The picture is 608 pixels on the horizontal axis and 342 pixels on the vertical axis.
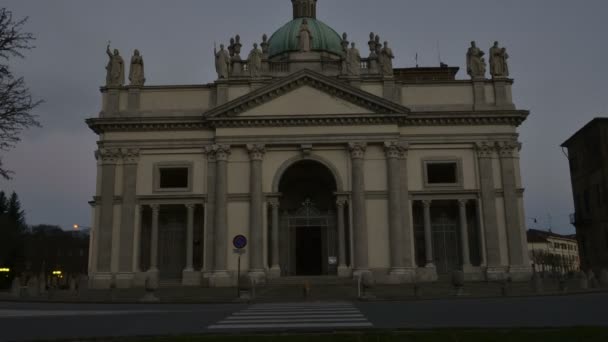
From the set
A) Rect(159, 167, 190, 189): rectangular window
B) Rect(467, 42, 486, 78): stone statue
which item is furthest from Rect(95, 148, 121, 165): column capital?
Rect(467, 42, 486, 78): stone statue

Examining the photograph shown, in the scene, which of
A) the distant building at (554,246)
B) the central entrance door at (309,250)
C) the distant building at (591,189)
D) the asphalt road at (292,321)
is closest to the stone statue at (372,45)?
the central entrance door at (309,250)

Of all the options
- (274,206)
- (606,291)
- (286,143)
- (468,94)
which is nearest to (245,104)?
(286,143)

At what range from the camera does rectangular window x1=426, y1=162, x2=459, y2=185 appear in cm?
3728

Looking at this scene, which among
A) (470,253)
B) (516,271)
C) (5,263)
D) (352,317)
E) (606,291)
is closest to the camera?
(352,317)

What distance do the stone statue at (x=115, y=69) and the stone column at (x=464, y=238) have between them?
23950mm

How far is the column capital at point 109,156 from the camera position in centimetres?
3706

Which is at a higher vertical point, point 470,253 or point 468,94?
point 468,94

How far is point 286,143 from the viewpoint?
1438 inches

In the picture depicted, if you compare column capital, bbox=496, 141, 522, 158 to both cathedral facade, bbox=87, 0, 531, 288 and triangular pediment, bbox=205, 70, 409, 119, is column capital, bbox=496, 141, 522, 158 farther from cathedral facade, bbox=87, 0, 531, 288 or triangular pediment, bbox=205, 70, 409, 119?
triangular pediment, bbox=205, 70, 409, 119

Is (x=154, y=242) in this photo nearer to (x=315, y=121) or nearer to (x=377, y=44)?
(x=315, y=121)

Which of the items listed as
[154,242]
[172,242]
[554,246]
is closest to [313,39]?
[172,242]

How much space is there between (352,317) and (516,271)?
23.9 meters

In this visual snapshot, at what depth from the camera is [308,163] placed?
3891cm

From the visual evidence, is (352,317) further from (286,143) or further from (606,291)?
(286,143)
